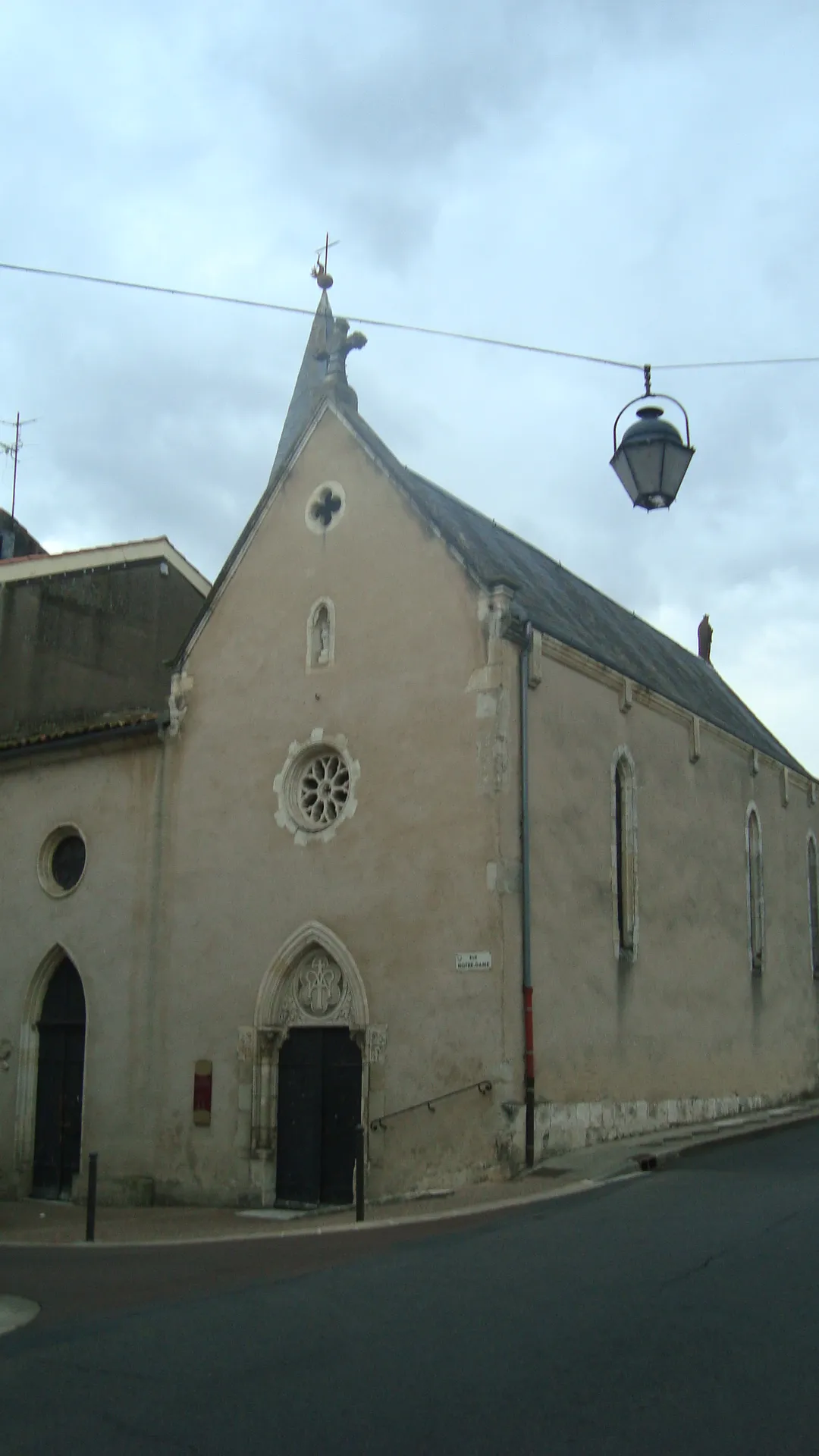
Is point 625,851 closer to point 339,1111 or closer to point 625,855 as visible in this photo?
point 625,855

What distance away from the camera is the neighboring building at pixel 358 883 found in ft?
50.0

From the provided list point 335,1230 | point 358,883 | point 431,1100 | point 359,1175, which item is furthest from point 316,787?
point 335,1230

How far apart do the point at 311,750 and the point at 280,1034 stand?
11.6 feet

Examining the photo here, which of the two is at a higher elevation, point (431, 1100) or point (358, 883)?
point (358, 883)

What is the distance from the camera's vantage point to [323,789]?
1692 cm

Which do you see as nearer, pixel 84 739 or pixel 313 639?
pixel 313 639

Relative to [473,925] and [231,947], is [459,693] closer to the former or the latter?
[473,925]

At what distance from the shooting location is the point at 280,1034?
1662cm

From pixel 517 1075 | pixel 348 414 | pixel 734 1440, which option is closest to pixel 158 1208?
pixel 517 1075

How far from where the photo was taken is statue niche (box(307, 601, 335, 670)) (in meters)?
17.3

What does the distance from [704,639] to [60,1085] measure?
A: 61.9 ft

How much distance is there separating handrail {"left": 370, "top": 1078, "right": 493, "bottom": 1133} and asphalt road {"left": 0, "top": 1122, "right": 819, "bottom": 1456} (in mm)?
3349

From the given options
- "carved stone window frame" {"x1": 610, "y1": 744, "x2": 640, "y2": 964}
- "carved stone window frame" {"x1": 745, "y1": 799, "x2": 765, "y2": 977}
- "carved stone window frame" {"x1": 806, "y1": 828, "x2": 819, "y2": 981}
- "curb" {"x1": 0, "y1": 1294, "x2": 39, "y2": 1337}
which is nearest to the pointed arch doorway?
"carved stone window frame" {"x1": 610, "y1": 744, "x2": 640, "y2": 964}

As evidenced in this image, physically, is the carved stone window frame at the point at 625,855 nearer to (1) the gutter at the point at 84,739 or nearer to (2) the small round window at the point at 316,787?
(2) the small round window at the point at 316,787
